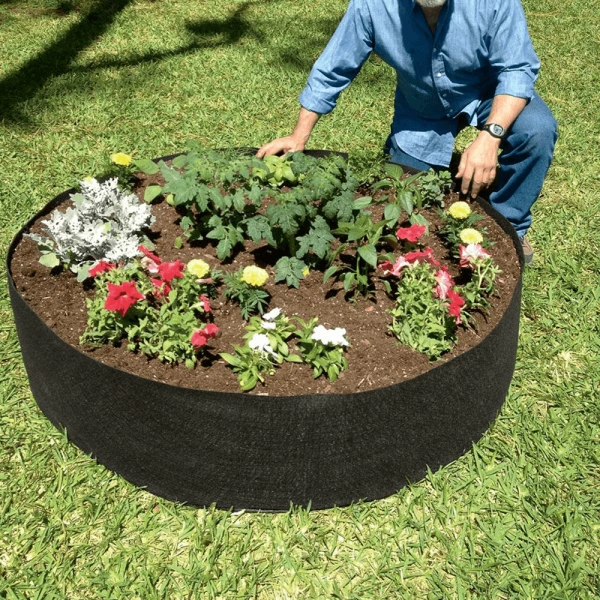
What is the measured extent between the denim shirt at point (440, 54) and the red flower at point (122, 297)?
136 cm

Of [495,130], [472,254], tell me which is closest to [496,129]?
[495,130]

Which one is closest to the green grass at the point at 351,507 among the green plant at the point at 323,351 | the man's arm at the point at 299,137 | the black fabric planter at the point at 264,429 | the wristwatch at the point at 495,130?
the black fabric planter at the point at 264,429

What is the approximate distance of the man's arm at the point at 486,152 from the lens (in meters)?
2.69

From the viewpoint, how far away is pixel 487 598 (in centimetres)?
192

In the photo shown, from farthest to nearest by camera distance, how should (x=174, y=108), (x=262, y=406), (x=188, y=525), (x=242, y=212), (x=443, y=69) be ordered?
(x=174, y=108)
(x=443, y=69)
(x=242, y=212)
(x=188, y=525)
(x=262, y=406)

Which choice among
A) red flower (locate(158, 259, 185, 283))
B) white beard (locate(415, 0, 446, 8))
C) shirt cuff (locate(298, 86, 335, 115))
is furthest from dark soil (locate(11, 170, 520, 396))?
white beard (locate(415, 0, 446, 8))

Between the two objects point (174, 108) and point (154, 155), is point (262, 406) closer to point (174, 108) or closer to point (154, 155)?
point (154, 155)

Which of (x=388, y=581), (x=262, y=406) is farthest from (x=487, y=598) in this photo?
(x=262, y=406)

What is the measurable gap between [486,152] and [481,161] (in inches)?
1.7

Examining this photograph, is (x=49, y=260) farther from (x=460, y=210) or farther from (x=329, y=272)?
(x=460, y=210)

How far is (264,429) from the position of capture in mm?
1928

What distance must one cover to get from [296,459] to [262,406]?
21 cm

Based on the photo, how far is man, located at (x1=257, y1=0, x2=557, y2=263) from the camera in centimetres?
273

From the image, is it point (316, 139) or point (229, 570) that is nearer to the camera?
point (229, 570)
